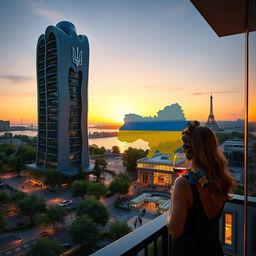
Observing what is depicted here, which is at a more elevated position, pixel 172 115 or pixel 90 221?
pixel 172 115

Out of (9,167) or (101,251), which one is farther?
(9,167)

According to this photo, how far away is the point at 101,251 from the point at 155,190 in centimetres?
1849

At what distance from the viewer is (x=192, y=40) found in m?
11.8

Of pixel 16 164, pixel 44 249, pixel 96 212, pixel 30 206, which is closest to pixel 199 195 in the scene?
pixel 44 249

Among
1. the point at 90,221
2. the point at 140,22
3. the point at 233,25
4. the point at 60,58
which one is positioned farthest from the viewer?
the point at 60,58

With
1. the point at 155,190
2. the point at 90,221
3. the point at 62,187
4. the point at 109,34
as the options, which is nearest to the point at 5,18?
the point at 109,34

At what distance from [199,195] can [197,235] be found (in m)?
0.22

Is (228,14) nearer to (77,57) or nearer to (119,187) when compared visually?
(119,187)

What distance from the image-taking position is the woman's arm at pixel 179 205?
0.87 metres

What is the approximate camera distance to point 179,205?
0.87 metres

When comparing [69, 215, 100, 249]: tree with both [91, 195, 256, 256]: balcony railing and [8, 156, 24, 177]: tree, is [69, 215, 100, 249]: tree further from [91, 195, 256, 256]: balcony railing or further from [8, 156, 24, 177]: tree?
[8, 156, 24, 177]: tree

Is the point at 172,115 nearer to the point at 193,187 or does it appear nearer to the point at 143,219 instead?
the point at 143,219

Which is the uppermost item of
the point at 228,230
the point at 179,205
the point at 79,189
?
the point at 179,205

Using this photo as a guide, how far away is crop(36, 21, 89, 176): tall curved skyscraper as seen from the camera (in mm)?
21031
